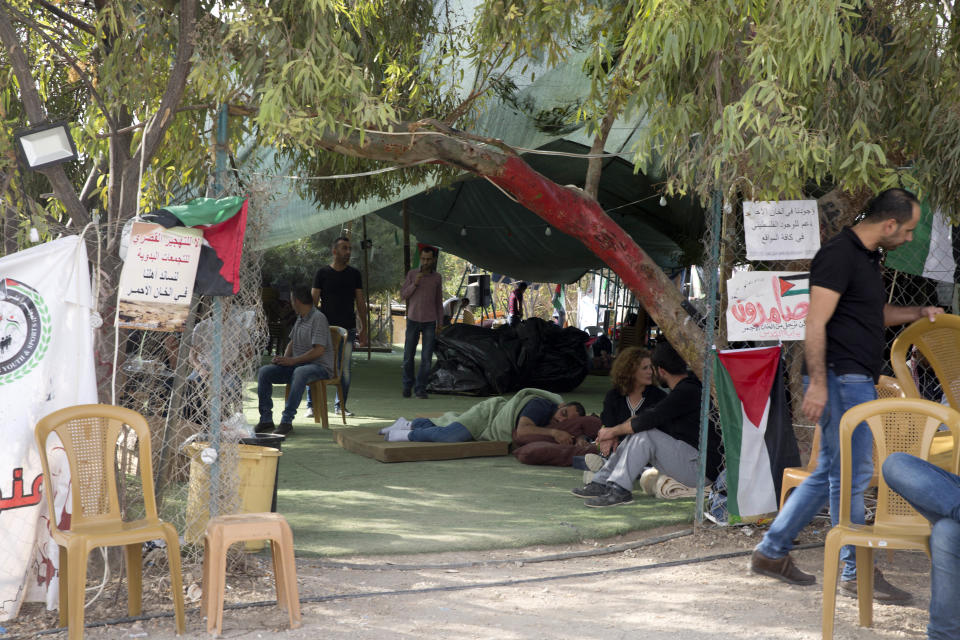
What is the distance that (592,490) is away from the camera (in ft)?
18.1

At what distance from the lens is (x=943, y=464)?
4242 mm

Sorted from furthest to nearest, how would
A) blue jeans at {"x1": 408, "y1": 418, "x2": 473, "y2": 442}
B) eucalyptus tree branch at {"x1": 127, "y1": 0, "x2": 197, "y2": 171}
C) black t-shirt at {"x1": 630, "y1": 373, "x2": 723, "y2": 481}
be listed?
blue jeans at {"x1": 408, "y1": 418, "x2": 473, "y2": 442}
black t-shirt at {"x1": 630, "y1": 373, "x2": 723, "y2": 481}
eucalyptus tree branch at {"x1": 127, "y1": 0, "x2": 197, "y2": 171}

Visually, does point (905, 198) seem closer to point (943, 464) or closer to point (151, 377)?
point (943, 464)

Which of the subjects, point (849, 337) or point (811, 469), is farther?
point (811, 469)

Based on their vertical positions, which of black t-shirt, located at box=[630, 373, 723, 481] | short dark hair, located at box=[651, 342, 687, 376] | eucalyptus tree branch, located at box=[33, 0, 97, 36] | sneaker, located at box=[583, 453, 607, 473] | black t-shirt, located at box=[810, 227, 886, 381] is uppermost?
eucalyptus tree branch, located at box=[33, 0, 97, 36]

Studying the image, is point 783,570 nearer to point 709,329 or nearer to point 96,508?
point 709,329

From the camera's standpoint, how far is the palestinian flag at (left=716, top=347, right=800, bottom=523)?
4539 mm

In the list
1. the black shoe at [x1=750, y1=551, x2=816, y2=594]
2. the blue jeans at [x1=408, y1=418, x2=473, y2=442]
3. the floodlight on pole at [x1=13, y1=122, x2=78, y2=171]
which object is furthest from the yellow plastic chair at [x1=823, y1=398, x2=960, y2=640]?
the blue jeans at [x1=408, y1=418, x2=473, y2=442]

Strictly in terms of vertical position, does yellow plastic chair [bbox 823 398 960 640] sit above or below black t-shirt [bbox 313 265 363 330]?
below

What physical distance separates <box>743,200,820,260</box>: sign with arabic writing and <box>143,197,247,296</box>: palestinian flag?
250 centimetres

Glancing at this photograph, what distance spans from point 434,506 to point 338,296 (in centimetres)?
415

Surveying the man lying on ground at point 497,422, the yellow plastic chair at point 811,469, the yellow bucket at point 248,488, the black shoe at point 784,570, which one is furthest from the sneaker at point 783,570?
the man lying on ground at point 497,422

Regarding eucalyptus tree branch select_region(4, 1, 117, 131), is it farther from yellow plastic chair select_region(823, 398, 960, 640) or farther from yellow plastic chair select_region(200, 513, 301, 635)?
yellow plastic chair select_region(823, 398, 960, 640)

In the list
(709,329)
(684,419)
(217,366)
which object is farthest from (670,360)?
(217,366)
